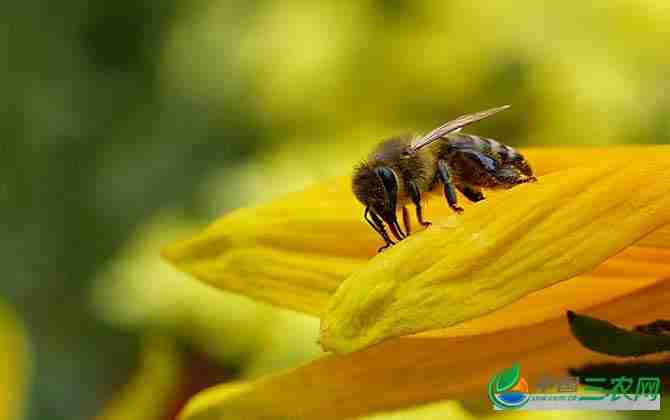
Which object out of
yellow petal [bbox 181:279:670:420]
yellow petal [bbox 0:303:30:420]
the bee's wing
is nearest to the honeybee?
the bee's wing

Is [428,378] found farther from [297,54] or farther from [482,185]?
[297,54]

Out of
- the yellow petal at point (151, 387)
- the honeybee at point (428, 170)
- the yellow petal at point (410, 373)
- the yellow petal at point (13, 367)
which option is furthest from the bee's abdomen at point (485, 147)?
the yellow petal at point (13, 367)

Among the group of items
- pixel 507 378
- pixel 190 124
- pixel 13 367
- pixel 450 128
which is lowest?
pixel 507 378

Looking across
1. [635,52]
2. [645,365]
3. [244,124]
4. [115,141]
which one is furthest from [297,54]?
[645,365]

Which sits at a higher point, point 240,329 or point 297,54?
point 297,54

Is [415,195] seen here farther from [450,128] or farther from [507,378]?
[507,378]

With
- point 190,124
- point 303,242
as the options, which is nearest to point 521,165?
point 303,242
